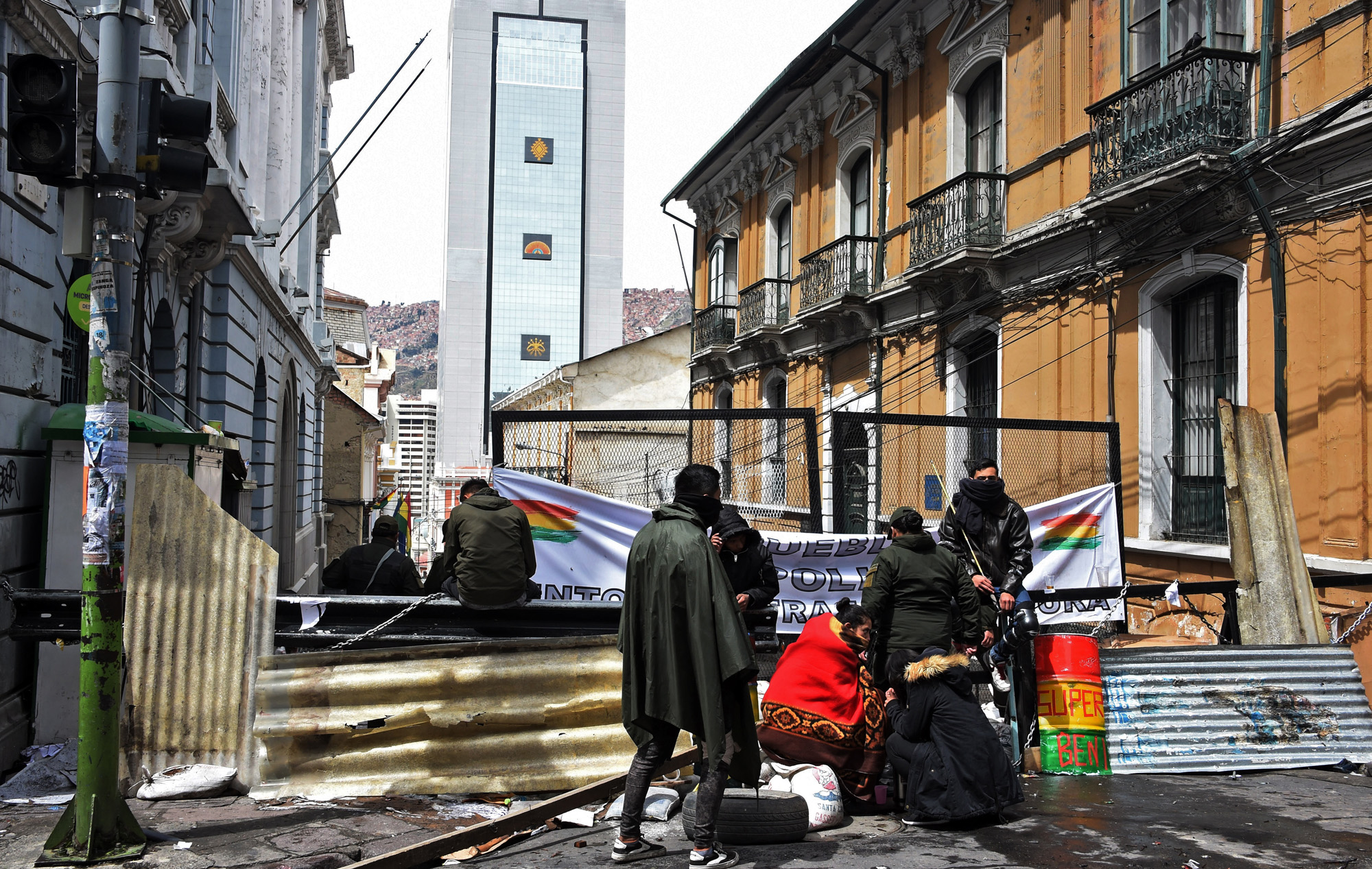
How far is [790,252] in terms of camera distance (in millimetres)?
22969

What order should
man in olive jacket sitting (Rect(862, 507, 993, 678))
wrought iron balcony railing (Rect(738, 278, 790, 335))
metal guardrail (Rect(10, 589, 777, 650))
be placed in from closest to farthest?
1. metal guardrail (Rect(10, 589, 777, 650))
2. man in olive jacket sitting (Rect(862, 507, 993, 678))
3. wrought iron balcony railing (Rect(738, 278, 790, 335))

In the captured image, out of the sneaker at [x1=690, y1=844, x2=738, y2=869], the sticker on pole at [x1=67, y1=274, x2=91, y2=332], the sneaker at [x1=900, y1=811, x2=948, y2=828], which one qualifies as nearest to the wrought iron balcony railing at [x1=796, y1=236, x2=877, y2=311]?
the sticker on pole at [x1=67, y1=274, x2=91, y2=332]

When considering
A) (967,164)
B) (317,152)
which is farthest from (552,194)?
(967,164)

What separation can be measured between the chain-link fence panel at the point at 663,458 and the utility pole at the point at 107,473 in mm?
2546

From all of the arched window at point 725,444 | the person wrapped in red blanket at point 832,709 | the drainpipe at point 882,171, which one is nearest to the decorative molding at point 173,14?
the arched window at point 725,444

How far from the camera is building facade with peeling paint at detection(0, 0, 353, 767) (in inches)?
260

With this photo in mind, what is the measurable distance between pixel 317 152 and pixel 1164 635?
73.5ft

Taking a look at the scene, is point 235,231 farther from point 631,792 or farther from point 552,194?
point 552,194

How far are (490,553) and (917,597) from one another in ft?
8.63

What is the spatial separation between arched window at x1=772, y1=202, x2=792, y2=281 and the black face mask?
1831 centimetres

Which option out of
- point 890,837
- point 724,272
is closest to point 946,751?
point 890,837

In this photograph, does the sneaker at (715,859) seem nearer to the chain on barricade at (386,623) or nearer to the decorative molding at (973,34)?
the chain on barricade at (386,623)

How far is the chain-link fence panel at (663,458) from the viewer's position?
25.5 feet

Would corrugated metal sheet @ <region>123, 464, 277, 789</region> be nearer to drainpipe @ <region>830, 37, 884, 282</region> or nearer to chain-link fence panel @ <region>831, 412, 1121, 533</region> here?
chain-link fence panel @ <region>831, 412, 1121, 533</region>
